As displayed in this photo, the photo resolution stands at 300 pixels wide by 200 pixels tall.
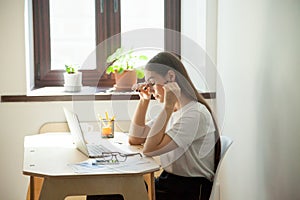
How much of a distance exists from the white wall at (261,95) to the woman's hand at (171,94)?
0.40 m

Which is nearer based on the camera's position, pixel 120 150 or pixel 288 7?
pixel 288 7

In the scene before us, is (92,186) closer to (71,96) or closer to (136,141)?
(136,141)

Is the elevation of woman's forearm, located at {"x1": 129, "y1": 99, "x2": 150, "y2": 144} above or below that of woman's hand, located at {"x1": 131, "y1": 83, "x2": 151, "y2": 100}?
below

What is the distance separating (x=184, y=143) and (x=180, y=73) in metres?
0.34

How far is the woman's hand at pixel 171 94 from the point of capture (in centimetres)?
250

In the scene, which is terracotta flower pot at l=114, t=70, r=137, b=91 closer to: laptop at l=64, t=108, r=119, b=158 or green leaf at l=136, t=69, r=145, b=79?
green leaf at l=136, t=69, r=145, b=79

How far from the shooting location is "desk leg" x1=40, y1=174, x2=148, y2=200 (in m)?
2.22

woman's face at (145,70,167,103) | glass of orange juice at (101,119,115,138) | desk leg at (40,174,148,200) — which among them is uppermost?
woman's face at (145,70,167,103)

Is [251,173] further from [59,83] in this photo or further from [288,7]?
[59,83]

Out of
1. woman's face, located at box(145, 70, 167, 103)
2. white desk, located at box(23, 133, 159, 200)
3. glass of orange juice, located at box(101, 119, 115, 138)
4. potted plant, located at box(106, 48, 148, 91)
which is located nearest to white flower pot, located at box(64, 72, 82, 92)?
potted plant, located at box(106, 48, 148, 91)

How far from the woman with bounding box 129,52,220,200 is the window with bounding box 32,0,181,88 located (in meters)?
1.36

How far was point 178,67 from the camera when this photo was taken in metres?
2.61

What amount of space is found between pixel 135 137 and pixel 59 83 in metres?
1.26

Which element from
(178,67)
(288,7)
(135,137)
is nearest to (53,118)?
(135,137)
